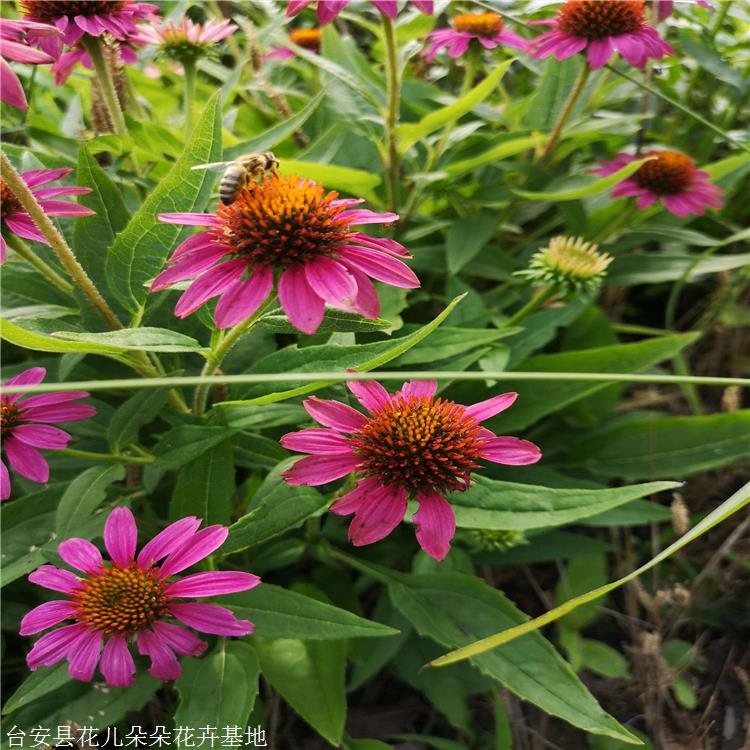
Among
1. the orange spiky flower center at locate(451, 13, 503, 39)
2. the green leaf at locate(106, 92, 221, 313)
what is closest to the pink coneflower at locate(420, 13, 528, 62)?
the orange spiky flower center at locate(451, 13, 503, 39)

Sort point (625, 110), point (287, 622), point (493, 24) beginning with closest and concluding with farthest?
point (287, 622) < point (493, 24) < point (625, 110)

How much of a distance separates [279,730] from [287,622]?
1.22 feet

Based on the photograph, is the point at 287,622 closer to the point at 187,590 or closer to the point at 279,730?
the point at 187,590

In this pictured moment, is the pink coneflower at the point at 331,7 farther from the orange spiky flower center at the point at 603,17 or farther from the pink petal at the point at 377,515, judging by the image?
the pink petal at the point at 377,515

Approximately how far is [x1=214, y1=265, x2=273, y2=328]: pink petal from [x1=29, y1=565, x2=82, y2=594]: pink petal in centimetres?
38

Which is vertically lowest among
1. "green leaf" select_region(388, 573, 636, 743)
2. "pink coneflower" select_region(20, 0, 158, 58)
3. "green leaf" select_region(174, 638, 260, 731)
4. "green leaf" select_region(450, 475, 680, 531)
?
"green leaf" select_region(174, 638, 260, 731)

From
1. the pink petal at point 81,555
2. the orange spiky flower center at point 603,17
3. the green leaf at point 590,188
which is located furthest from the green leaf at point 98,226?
the orange spiky flower center at point 603,17

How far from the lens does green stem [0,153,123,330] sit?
0.73m

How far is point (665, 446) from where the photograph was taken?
52.2 inches

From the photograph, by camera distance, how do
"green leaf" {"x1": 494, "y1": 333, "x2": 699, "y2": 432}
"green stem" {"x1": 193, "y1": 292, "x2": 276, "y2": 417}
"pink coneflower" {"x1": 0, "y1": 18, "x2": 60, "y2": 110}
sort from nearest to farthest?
"pink coneflower" {"x1": 0, "y1": 18, "x2": 60, "y2": 110}
"green stem" {"x1": 193, "y1": 292, "x2": 276, "y2": 417}
"green leaf" {"x1": 494, "y1": 333, "x2": 699, "y2": 432}

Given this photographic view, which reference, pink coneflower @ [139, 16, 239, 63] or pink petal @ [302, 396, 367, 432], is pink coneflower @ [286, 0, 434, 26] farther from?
pink petal @ [302, 396, 367, 432]

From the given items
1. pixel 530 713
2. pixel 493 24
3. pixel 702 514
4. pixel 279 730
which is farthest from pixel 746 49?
pixel 279 730

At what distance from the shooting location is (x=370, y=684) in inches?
49.8

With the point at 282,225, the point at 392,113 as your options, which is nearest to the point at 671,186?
the point at 392,113
